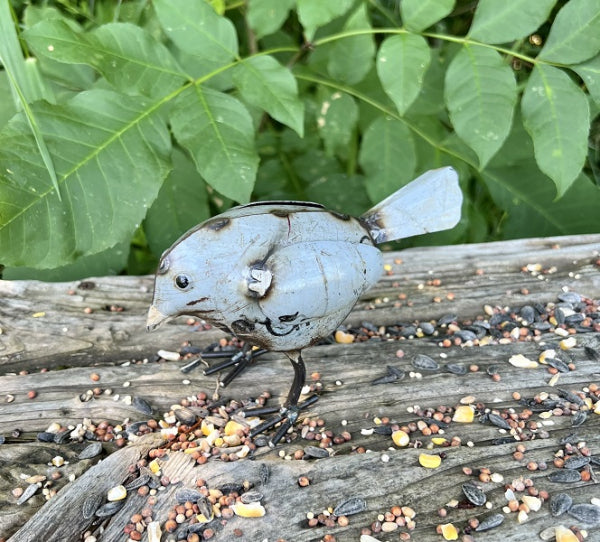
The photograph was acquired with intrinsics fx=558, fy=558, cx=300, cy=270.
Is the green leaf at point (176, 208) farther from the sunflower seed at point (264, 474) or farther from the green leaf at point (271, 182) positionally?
the sunflower seed at point (264, 474)

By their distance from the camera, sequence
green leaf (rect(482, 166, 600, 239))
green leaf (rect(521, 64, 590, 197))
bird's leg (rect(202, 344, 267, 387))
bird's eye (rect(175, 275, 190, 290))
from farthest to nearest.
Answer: green leaf (rect(482, 166, 600, 239)) < bird's leg (rect(202, 344, 267, 387)) < green leaf (rect(521, 64, 590, 197)) < bird's eye (rect(175, 275, 190, 290))

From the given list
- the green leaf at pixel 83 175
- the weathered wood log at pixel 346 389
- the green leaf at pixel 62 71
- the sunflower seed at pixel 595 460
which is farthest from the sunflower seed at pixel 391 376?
the green leaf at pixel 62 71

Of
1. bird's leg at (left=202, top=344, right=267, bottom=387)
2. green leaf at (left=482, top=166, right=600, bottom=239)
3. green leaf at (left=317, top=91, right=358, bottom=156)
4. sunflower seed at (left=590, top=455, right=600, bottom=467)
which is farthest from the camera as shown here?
green leaf at (left=482, top=166, right=600, bottom=239)

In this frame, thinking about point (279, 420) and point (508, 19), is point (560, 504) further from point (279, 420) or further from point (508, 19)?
point (508, 19)

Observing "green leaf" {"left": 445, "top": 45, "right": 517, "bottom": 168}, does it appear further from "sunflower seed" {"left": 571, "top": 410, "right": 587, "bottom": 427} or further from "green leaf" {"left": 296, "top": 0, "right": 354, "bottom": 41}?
"sunflower seed" {"left": 571, "top": 410, "right": 587, "bottom": 427}

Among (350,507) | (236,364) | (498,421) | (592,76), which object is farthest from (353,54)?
(350,507)

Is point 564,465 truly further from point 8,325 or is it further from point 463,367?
point 8,325

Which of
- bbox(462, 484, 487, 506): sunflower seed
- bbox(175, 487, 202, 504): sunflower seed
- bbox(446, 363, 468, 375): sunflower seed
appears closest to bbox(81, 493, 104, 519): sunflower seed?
bbox(175, 487, 202, 504): sunflower seed
